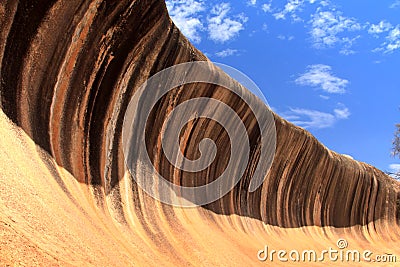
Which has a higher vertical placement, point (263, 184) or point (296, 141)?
point (296, 141)

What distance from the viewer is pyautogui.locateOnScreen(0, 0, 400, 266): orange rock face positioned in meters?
2.90

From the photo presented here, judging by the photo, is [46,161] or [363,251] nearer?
[46,161]

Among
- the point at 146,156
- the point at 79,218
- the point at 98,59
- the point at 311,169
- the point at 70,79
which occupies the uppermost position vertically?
the point at 311,169

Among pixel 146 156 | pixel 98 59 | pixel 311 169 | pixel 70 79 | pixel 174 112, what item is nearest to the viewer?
pixel 70 79

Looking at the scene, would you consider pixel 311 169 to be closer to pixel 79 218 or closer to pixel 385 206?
pixel 385 206

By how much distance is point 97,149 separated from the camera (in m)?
4.55

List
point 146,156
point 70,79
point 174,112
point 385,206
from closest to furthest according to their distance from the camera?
1. point 70,79
2. point 146,156
3. point 174,112
4. point 385,206

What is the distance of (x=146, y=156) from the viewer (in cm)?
545

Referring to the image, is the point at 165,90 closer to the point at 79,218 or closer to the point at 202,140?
the point at 202,140

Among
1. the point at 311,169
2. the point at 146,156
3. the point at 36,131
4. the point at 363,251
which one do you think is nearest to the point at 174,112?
the point at 146,156

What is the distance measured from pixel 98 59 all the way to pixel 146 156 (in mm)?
1516

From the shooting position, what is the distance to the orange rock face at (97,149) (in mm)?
2902

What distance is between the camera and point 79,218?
3.30m

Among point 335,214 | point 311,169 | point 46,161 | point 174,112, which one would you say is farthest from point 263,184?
point 46,161
